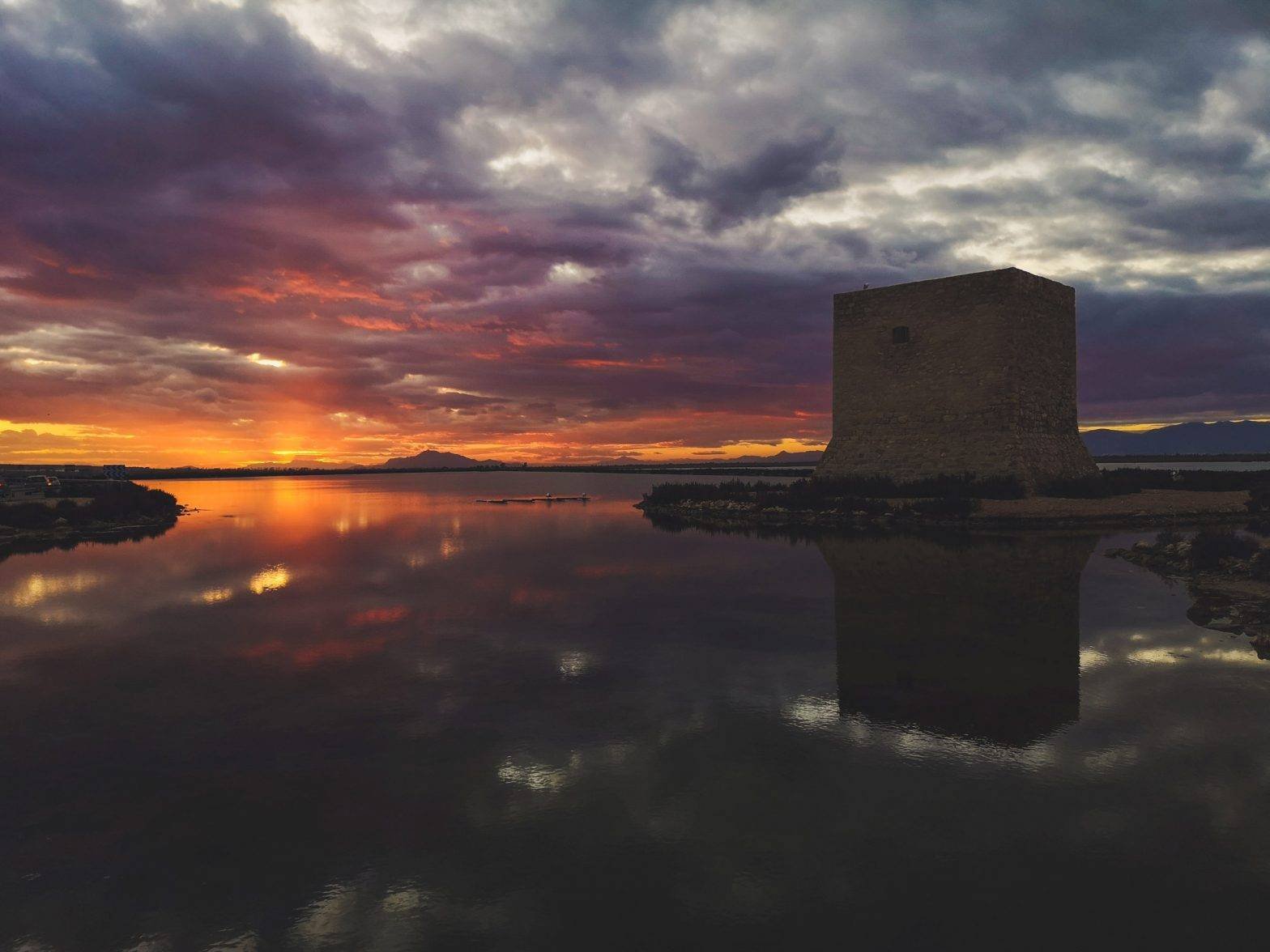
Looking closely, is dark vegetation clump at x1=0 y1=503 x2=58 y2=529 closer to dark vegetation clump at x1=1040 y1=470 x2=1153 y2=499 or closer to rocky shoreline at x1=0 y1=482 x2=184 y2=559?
rocky shoreline at x1=0 y1=482 x2=184 y2=559

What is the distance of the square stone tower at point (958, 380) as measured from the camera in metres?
31.2

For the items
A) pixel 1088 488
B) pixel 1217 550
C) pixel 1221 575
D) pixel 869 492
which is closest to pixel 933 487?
pixel 869 492

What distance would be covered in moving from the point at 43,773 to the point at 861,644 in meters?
8.75

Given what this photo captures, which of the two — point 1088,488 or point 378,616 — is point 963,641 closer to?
point 378,616

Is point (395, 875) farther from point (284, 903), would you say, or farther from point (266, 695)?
point (266, 695)

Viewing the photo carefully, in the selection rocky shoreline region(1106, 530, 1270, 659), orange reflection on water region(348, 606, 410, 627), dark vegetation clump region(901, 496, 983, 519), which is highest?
dark vegetation clump region(901, 496, 983, 519)

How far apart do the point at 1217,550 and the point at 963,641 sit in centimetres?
996

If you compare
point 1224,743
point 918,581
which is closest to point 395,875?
point 1224,743

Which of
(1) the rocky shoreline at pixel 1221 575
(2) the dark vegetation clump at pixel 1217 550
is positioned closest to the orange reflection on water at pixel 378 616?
(1) the rocky shoreline at pixel 1221 575

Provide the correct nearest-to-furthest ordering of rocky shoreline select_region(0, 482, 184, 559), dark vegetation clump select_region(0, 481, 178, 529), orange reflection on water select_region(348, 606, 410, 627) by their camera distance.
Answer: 1. orange reflection on water select_region(348, 606, 410, 627)
2. rocky shoreline select_region(0, 482, 184, 559)
3. dark vegetation clump select_region(0, 481, 178, 529)

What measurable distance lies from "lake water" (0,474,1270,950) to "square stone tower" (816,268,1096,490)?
20.0 metres

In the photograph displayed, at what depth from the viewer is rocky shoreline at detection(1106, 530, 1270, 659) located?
34.9ft

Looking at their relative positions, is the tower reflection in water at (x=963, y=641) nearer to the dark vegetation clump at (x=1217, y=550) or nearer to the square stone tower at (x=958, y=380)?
the dark vegetation clump at (x=1217, y=550)

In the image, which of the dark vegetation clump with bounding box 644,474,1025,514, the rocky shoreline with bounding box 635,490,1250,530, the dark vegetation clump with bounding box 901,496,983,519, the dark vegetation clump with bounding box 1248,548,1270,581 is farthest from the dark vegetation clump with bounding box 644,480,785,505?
the dark vegetation clump with bounding box 1248,548,1270,581
